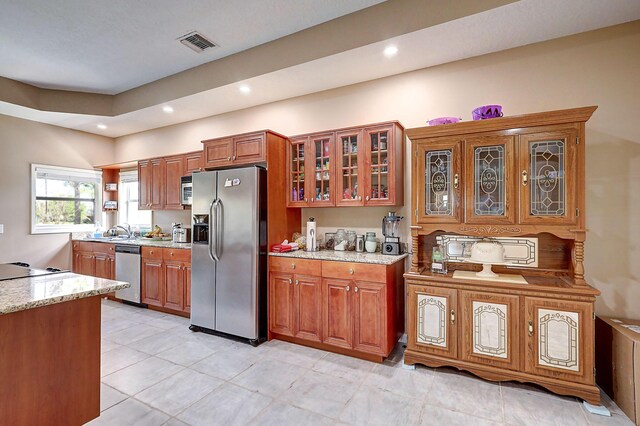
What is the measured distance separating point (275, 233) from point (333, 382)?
63.8 inches

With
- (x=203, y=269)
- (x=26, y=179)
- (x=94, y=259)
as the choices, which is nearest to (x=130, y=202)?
(x=94, y=259)

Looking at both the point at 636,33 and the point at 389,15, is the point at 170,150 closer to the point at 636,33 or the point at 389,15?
the point at 389,15

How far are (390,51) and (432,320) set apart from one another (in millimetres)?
2488

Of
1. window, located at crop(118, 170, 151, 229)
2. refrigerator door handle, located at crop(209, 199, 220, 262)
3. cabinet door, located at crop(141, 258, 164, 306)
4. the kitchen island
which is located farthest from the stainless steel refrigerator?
window, located at crop(118, 170, 151, 229)

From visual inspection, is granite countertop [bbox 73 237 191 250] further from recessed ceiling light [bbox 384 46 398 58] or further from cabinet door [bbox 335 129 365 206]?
recessed ceiling light [bbox 384 46 398 58]

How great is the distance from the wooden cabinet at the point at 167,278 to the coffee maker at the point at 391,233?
8.28 ft

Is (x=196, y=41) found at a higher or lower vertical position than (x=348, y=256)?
higher

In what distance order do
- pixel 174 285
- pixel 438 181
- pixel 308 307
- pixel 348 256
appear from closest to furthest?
pixel 438 181
pixel 348 256
pixel 308 307
pixel 174 285

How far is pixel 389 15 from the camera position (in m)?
2.69

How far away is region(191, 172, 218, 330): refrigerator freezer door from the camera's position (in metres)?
3.49

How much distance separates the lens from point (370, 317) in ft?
9.22

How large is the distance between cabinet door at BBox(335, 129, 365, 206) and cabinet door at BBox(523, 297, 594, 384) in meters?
1.75

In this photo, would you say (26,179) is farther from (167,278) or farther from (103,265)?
(167,278)

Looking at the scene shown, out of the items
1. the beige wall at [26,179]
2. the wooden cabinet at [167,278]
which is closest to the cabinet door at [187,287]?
the wooden cabinet at [167,278]
